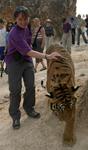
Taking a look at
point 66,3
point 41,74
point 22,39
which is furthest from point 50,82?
point 66,3

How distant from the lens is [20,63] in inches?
260

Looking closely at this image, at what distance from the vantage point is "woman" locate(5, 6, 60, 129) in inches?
243

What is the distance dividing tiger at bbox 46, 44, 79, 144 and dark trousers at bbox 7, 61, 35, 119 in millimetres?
639

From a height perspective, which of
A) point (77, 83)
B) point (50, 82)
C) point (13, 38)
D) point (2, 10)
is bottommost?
point (2, 10)

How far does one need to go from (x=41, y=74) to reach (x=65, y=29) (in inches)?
213

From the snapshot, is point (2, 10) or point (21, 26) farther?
point (2, 10)

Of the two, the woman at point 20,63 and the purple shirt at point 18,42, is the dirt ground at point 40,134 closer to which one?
the woman at point 20,63

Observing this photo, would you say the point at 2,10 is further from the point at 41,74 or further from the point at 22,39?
the point at 22,39

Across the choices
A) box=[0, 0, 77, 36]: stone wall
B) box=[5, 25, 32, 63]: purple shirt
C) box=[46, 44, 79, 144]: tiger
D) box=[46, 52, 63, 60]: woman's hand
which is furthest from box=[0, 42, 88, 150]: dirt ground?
box=[0, 0, 77, 36]: stone wall

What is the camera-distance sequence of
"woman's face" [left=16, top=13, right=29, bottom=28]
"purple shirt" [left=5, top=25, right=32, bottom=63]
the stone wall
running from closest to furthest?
"purple shirt" [left=5, top=25, right=32, bottom=63] < "woman's face" [left=16, top=13, right=29, bottom=28] < the stone wall

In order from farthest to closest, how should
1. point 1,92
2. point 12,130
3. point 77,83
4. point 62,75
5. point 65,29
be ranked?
point 65,29, point 1,92, point 77,83, point 12,130, point 62,75

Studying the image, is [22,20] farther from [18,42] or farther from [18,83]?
[18,83]

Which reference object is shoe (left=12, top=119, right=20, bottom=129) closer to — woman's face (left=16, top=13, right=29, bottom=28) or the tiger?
the tiger

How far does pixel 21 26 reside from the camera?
6285mm
